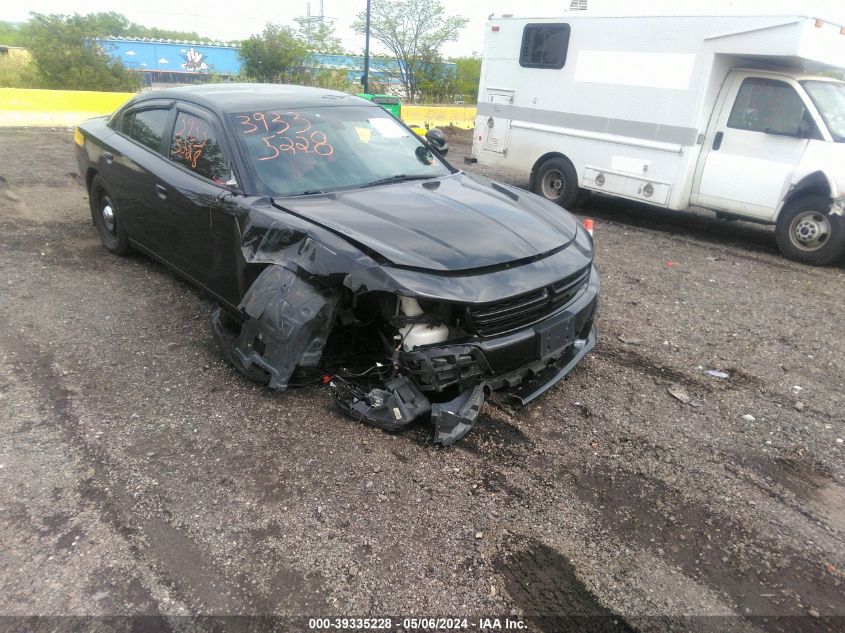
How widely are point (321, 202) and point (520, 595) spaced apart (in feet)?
8.01

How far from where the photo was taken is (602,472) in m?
3.03

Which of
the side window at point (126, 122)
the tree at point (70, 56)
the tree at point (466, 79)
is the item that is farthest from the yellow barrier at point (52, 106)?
the tree at point (466, 79)

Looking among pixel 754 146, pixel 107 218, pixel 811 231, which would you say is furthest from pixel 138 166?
pixel 811 231

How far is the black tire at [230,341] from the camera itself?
3476 mm

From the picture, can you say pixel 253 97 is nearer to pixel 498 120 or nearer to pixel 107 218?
pixel 107 218

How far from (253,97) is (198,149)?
0.60m

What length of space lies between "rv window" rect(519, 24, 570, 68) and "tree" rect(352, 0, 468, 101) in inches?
623

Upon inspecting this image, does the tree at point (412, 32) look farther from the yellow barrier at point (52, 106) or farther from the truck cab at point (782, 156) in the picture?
the truck cab at point (782, 156)

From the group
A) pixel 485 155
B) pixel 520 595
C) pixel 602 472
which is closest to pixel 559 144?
pixel 485 155

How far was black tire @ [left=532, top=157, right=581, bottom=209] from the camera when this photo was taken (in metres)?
8.66

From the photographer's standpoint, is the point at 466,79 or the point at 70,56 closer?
the point at 70,56

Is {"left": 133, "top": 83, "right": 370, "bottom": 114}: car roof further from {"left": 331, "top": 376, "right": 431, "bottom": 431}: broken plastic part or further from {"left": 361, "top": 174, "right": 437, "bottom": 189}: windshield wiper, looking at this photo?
{"left": 331, "top": 376, "right": 431, "bottom": 431}: broken plastic part

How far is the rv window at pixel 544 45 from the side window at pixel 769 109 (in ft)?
8.31

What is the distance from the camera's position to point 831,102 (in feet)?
22.0
